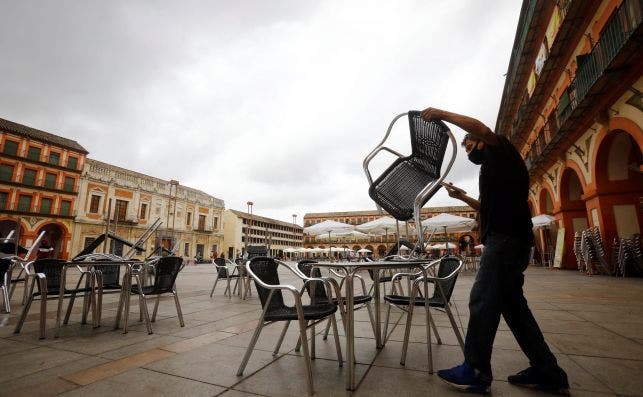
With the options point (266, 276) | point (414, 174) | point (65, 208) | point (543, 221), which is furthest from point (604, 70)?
point (65, 208)

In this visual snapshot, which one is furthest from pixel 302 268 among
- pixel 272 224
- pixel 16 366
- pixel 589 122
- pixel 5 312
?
pixel 272 224

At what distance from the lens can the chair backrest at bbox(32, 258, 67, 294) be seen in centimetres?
321

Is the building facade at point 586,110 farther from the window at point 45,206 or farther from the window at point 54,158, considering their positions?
the window at point 54,158

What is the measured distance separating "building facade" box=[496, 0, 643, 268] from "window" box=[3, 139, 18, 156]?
1370 inches

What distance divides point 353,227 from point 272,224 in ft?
187

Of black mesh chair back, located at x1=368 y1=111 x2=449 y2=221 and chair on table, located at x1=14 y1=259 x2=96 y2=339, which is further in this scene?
chair on table, located at x1=14 y1=259 x2=96 y2=339

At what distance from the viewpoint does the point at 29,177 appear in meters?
24.8

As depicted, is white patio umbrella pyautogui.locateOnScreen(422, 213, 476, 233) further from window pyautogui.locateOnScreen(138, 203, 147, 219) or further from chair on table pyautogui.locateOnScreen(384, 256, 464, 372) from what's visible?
window pyautogui.locateOnScreen(138, 203, 147, 219)

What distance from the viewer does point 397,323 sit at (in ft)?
11.8

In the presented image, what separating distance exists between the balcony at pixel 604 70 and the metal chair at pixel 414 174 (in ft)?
20.4

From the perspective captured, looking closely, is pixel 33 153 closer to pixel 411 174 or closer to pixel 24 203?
pixel 24 203

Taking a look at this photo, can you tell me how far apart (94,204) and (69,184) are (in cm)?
250

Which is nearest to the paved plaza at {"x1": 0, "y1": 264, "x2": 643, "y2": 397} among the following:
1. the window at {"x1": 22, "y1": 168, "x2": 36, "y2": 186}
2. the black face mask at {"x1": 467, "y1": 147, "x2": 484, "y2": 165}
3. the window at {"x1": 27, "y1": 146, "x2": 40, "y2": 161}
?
the black face mask at {"x1": 467, "y1": 147, "x2": 484, "y2": 165}

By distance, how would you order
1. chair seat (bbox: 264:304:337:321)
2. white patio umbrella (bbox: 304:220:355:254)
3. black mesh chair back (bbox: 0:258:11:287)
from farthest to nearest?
1. white patio umbrella (bbox: 304:220:355:254)
2. black mesh chair back (bbox: 0:258:11:287)
3. chair seat (bbox: 264:304:337:321)
